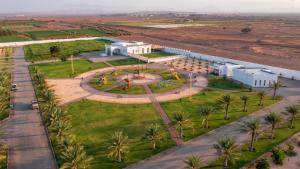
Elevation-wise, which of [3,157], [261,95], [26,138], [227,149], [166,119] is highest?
[261,95]

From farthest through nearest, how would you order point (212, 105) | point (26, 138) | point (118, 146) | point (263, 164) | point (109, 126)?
1. point (212, 105)
2. point (109, 126)
3. point (26, 138)
4. point (118, 146)
5. point (263, 164)

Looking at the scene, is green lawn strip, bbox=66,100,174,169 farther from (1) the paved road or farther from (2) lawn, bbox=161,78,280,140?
(1) the paved road

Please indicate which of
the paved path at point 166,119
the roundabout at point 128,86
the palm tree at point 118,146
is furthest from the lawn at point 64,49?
the palm tree at point 118,146

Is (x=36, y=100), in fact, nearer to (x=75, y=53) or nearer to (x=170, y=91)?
(x=170, y=91)

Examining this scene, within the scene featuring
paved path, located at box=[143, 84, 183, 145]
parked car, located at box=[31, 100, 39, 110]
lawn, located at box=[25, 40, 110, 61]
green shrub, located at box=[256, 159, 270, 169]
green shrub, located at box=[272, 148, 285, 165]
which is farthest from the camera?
lawn, located at box=[25, 40, 110, 61]

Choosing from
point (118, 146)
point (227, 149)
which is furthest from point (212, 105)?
point (118, 146)

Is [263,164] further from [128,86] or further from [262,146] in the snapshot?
[128,86]

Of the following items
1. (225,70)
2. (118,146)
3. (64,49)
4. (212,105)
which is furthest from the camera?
(64,49)

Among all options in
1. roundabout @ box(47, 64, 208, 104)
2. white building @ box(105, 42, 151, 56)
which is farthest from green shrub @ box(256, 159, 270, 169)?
white building @ box(105, 42, 151, 56)
